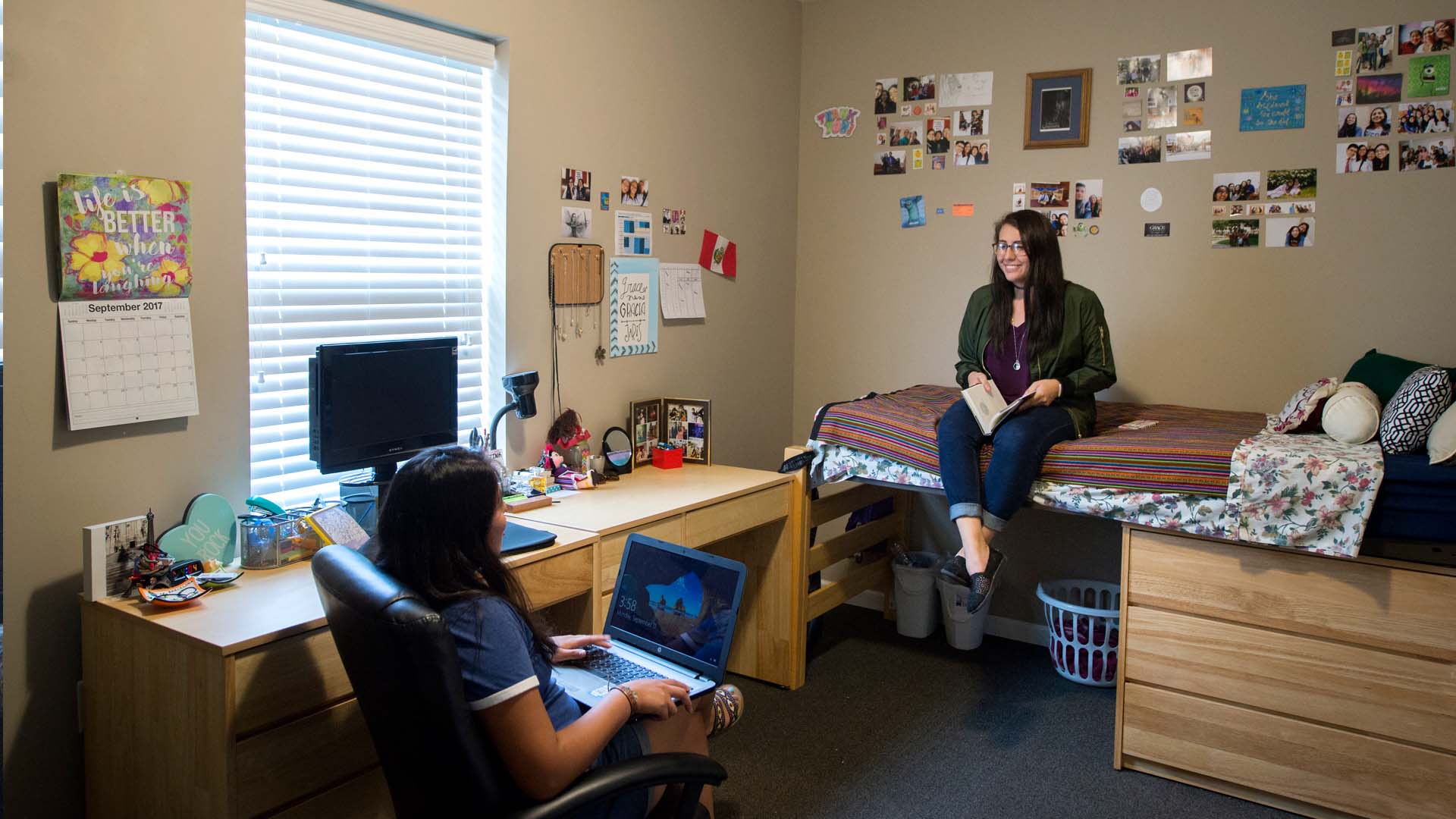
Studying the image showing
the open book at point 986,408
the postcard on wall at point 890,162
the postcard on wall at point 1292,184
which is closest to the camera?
the open book at point 986,408

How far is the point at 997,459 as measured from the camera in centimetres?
286

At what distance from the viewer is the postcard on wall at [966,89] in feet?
12.6

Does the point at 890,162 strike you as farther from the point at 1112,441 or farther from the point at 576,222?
the point at 1112,441

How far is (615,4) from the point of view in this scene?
332 centimetres

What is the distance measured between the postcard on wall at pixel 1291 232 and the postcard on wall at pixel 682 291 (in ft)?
6.30

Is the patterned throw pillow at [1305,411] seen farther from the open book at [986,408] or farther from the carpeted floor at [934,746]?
the carpeted floor at [934,746]

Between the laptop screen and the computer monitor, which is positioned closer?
the laptop screen

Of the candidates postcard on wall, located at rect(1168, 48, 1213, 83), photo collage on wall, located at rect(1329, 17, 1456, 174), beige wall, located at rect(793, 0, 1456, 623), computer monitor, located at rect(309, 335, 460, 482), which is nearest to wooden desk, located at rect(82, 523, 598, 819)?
computer monitor, located at rect(309, 335, 460, 482)

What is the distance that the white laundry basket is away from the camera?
3326mm

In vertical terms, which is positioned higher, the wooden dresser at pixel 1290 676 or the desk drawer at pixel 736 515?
the desk drawer at pixel 736 515

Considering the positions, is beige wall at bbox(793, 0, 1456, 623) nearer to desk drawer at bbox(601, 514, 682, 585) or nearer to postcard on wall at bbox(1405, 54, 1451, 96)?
postcard on wall at bbox(1405, 54, 1451, 96)

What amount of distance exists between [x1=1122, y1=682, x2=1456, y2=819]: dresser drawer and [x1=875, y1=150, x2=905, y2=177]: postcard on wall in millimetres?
2132

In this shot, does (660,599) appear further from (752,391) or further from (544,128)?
(752,391)

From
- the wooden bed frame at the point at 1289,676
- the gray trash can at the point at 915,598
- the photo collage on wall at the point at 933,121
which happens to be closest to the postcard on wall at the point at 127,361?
the wooden bed frame at the point at 1289,676
